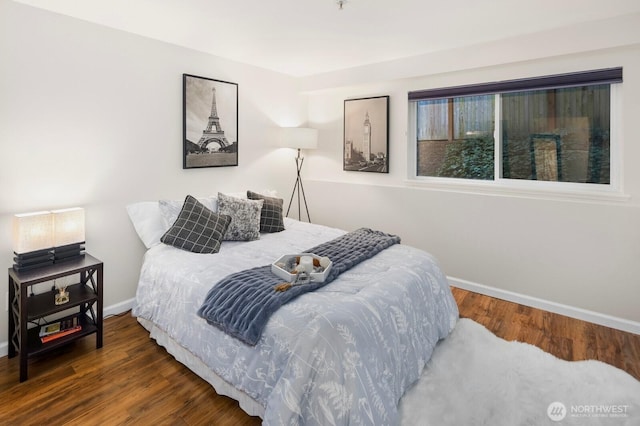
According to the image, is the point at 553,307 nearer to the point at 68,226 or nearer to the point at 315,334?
the point at 315,334

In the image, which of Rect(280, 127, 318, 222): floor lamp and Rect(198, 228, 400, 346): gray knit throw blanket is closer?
Rect(198, 228, 400, 346): gray knit throw blanket

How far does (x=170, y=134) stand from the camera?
137 inches

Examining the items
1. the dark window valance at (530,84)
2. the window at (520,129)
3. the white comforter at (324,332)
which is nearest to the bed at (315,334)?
the white comforter at (324,332)

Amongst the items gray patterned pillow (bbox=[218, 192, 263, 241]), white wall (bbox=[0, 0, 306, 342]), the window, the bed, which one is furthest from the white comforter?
the window

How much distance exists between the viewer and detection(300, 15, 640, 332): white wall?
291 centimetres

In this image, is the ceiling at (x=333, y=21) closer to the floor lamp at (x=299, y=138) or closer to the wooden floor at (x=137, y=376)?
the floor lamp at (x=299, y=138)

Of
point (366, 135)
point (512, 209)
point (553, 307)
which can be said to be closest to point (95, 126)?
point (366, 135)

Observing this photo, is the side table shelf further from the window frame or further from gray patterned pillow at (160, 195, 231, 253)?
the window frame

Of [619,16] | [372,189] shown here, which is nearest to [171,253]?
[372,189]

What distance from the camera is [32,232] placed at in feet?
8.08

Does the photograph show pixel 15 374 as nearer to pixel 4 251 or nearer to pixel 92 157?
pixel 4 251

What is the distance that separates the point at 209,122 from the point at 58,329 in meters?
2.23

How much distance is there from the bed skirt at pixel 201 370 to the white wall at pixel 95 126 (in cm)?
82

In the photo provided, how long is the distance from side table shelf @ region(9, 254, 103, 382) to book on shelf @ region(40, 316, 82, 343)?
26 millimetres
